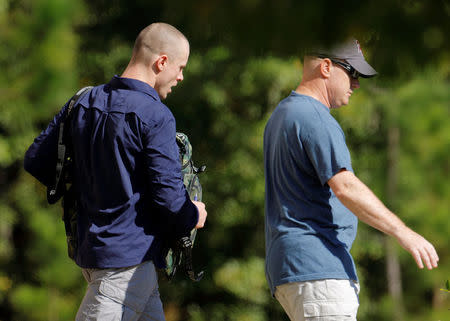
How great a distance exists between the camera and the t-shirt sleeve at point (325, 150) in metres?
2.16

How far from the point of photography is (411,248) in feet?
6.75

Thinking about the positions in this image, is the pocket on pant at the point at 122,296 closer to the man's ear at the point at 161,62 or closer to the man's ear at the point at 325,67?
the man's ear at the point at 161,62

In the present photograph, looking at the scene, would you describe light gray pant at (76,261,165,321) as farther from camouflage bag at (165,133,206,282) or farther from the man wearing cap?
the man wearing cap

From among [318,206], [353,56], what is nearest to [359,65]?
[353,56]

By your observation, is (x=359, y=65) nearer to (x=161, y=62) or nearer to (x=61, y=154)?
(x=161, y=62)

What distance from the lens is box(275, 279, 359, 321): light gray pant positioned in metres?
2.14

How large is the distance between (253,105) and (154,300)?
5501mm

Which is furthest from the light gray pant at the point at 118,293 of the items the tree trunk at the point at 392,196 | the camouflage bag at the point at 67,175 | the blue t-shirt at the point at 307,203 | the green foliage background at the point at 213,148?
the tree trunk at the point at 392,196

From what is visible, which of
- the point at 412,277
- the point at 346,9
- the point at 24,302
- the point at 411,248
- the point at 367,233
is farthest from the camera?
the point at 412,277

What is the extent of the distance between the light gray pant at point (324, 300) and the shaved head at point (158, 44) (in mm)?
870

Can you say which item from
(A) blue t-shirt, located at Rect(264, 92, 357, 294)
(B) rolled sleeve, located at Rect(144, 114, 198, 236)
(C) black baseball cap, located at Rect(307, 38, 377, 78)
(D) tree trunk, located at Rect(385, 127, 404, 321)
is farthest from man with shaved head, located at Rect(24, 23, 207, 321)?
(D) tree trunk, located at Rect(385, 127, 404, 321)

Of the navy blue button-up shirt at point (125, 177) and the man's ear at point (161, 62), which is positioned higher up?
the man's ear at point (161, 62)

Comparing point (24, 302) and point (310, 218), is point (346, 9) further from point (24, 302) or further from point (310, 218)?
point (24, 302)

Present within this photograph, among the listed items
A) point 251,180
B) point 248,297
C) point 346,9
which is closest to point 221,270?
point 248,297
